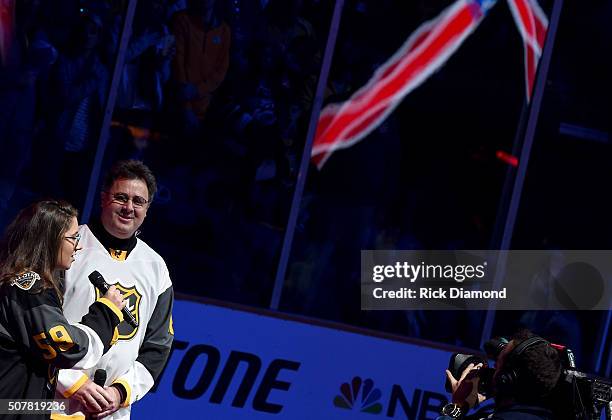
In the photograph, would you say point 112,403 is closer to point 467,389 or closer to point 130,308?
point 130,308

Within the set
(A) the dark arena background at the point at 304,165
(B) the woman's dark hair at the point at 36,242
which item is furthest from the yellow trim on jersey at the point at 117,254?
(A) the dark arena background at the point at 304,165

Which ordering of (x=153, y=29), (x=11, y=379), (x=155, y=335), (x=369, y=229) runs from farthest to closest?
(x=369, y=229), (x=153, y=29), (x=155, y=335), (x=11, y=379)

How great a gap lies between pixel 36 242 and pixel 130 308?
2.43 ft

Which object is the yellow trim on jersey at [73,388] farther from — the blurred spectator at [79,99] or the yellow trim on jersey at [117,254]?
the blurred spectator at [79,99]

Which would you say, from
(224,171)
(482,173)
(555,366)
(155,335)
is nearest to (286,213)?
(224,171)

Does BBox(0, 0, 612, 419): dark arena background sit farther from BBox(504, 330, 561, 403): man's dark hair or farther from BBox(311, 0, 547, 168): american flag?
BBox(504, 330, 561, 403): man's dark hair

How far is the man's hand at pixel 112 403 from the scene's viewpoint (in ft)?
15.8

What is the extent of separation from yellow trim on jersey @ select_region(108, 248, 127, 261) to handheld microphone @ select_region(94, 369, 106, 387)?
1.68 ft

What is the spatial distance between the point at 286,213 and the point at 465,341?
6.09 feet

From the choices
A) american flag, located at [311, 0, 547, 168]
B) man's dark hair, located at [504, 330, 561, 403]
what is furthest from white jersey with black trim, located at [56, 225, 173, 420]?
american flag, located at [311, 0, 547, 168]

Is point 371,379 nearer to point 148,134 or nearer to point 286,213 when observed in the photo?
point 286,213

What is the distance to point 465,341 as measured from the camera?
30.1ft

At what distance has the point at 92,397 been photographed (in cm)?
475

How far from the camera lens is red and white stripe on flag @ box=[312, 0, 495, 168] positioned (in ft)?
29.2
